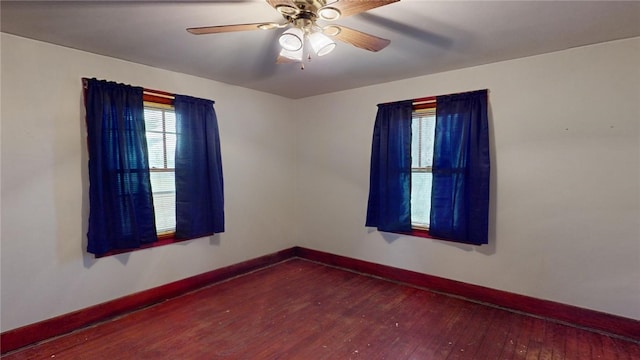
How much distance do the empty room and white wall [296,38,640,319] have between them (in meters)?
0.01

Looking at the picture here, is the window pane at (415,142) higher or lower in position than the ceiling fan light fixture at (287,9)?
lower

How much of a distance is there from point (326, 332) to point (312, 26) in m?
2.43

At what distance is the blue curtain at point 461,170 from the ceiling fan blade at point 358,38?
159 centimetres

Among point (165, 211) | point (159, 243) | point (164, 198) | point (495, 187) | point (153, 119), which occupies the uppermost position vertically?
point (153, 119)

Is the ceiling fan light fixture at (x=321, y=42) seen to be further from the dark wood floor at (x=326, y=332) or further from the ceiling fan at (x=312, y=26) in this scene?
the dark wood floor at (x=326, y=332)

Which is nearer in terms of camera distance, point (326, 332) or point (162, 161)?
point (326, 332)

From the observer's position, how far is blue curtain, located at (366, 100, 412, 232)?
377 centimetres

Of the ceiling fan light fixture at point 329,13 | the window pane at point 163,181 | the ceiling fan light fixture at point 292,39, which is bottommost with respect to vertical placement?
the window pane at point 163,181

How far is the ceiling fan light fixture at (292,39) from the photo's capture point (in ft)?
6.34

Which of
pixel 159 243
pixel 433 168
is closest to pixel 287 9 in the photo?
pixel 433 168

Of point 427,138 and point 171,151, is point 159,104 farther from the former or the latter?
point 427,138

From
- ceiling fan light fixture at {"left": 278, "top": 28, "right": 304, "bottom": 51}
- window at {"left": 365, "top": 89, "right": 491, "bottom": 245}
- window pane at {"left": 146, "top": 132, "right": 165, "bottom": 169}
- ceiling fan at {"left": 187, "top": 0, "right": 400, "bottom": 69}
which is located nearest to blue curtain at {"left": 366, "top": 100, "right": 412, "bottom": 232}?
window at {"left": 365, "top": 89, "right": 491, "bottom": 245}

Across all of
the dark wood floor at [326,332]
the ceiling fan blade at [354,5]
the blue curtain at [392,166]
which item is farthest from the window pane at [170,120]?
the ceiling fan blade at [354,5]

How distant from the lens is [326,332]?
9.12 ft
